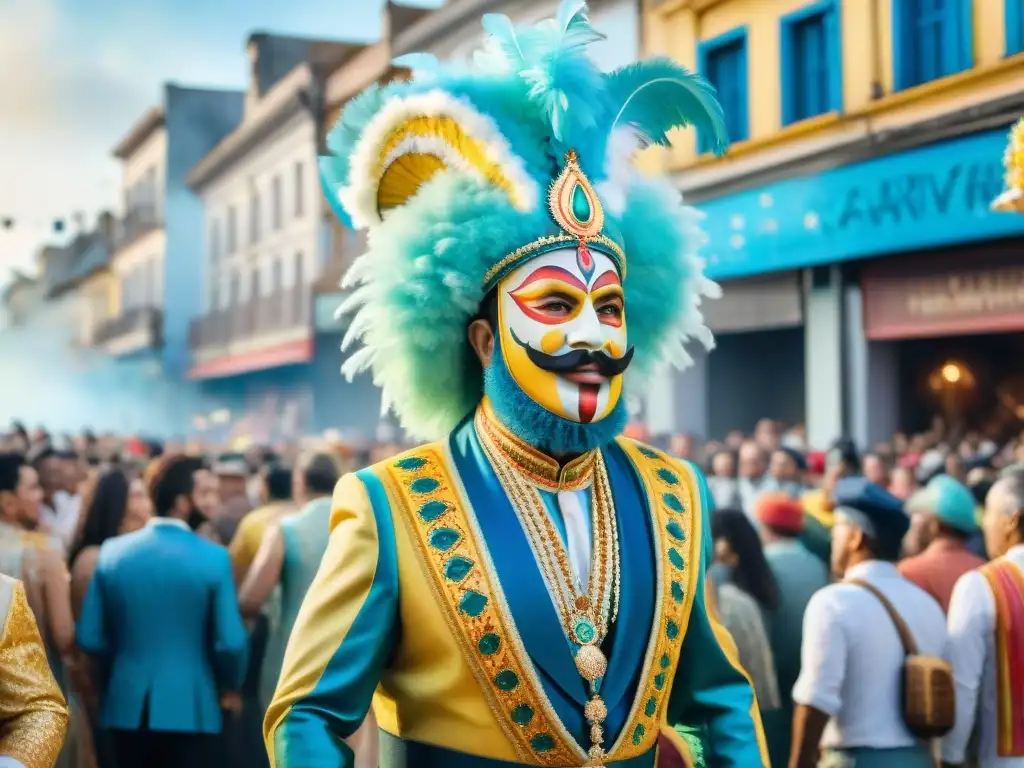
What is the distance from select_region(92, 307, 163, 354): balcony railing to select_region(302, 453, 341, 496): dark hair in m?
23.4

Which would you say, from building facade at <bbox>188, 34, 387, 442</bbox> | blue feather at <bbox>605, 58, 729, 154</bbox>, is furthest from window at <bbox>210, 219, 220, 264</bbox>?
blue feather at <bbox>605, 58, 729, 154</bbox>

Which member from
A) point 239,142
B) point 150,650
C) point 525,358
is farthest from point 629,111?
point 239,142

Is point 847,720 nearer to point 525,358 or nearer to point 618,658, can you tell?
point 618,658

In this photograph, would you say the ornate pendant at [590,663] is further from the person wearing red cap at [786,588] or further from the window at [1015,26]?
the window at [1015,26]

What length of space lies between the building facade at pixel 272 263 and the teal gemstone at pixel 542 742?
58.0 ft

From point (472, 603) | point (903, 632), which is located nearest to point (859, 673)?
point (903, 632)

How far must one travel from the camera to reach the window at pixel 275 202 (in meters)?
25.4

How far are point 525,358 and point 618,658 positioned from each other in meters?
0.64

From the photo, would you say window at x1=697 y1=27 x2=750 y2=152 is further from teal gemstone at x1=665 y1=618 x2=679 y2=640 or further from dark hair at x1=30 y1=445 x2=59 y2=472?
teal gemstone at x1=665 y1=618 x2=679 y2=640

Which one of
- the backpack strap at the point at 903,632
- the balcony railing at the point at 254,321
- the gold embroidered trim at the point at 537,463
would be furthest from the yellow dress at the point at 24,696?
the balcony railing at the point at 254,321

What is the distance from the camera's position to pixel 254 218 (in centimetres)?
2673

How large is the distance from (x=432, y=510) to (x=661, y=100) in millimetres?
1051

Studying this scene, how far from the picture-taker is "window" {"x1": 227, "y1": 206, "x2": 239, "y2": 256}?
2727 centimetres

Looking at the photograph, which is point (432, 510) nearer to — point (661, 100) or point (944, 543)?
point (661, 100)
